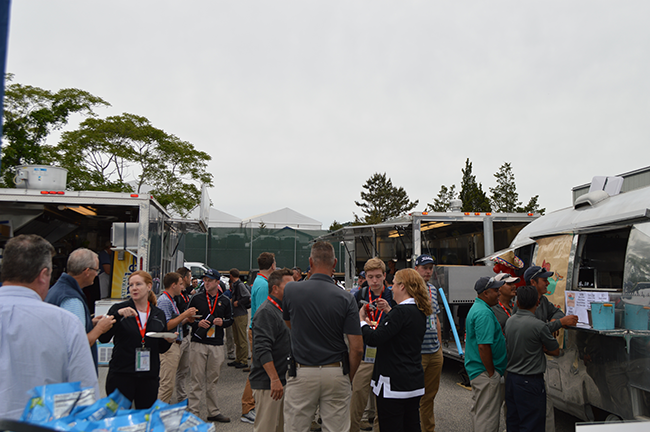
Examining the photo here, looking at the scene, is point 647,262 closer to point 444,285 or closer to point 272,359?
point 272,359

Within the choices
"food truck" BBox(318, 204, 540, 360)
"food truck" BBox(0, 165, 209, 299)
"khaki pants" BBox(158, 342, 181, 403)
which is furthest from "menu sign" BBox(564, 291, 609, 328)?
"food truck" BBox(0, 165, 209, 299)

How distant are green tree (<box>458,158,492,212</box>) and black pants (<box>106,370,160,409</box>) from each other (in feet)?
67.6

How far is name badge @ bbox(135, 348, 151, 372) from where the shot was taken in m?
3.86

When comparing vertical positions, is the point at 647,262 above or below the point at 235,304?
above

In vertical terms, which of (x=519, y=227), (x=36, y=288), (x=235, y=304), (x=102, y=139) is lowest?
(x=235, y=304)

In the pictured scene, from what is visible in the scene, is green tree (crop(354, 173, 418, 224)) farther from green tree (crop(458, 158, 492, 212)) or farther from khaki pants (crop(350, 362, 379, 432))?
khaki pants (crop(350, 362, 379, 432))

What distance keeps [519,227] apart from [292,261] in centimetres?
1668

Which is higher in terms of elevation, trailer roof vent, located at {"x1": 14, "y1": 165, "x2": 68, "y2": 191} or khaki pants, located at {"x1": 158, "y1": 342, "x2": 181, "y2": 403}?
trailer roof vent, located at {"x1": 14, "y1": 165, "x2": 68, "y2": 191}

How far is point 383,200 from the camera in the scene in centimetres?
4197

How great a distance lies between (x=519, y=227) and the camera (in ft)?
32.8

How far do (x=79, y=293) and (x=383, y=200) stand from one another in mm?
39626

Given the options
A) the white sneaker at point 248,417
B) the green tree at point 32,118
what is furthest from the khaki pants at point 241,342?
the green tree at point 32,118

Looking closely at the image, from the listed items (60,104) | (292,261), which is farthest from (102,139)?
→ (292,261)

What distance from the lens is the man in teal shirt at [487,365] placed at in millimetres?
4094
